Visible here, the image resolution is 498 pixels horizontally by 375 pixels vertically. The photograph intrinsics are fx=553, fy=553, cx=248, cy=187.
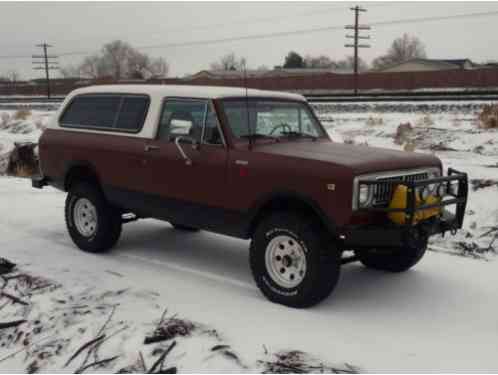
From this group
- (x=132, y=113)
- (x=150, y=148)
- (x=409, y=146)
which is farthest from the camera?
(x=409, y=146)

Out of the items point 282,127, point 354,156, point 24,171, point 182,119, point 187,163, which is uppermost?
point 182,119

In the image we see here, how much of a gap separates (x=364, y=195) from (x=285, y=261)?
95 cm

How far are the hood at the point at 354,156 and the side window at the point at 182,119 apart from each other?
0.74 metres

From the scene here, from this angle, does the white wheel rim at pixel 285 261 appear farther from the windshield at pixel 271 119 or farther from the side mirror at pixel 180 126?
the side mirror at pixel 180 126

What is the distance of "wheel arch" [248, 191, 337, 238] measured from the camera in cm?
462

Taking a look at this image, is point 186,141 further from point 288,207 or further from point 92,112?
point 92,112

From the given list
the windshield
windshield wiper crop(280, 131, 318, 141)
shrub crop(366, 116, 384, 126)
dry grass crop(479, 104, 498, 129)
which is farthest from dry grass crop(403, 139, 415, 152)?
windshield wiper crop(280, 131, 318, 141)

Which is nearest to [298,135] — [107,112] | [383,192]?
[383,192]

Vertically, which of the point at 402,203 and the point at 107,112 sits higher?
the point at 107,112

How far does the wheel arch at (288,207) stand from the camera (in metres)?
4.62

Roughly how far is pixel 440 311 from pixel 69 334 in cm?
325

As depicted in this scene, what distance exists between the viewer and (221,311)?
16.1 feet

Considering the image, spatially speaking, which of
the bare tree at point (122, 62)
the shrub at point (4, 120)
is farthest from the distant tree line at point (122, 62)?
the shrub at point (4, 120)

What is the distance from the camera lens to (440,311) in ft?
16.6
